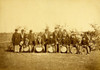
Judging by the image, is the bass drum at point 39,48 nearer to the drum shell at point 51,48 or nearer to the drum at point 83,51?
the drum shell at point 51,48

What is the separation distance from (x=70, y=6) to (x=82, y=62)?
2524 mm

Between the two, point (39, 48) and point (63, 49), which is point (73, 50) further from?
point (39, 48)

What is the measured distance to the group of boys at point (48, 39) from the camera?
533cm

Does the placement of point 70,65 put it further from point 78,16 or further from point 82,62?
point 78,16

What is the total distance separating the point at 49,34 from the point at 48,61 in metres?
1.15

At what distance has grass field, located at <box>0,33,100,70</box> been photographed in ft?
16.6

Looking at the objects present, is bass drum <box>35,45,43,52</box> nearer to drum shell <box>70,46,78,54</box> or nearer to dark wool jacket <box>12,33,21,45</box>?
dark wool jacket <box>12,33,21,45</box>

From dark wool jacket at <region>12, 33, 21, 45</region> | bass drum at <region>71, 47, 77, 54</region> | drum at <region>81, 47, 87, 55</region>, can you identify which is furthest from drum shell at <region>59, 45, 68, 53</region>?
dark wool jacket at <region>12, 33, 21, 45</region>

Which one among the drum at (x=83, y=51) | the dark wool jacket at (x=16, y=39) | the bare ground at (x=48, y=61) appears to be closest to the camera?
the bare ground at (x=48, y=61)

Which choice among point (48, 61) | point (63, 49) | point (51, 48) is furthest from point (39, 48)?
point (63, 49)

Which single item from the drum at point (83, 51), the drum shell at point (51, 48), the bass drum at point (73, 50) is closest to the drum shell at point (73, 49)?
the bass drum at point (73, 50)

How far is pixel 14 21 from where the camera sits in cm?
561

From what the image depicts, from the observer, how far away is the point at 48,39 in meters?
5.39

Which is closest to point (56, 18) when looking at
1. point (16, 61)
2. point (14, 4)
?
point (14, 4)
